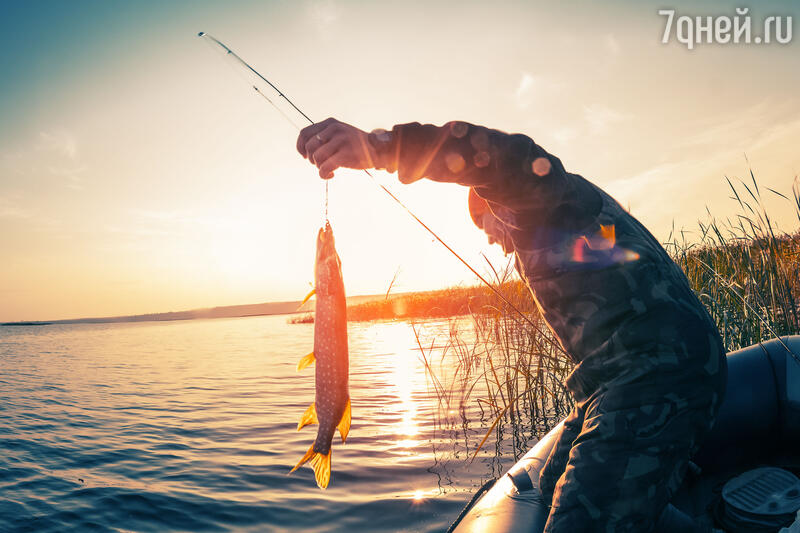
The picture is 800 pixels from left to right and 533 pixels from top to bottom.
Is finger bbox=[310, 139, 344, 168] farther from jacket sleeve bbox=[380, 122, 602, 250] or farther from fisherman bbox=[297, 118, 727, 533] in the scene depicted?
jacket sleeve bbox=[380, 122, 602, 250]

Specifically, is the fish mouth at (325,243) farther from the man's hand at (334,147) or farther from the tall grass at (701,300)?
the tall grass at (701,300)

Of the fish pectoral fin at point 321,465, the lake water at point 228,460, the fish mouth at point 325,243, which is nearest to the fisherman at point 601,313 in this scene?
the fish mouth at point 325,243

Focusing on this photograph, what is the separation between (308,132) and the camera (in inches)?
76.3

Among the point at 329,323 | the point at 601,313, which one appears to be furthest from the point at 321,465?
the point at 601,313

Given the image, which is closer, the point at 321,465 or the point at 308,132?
the point at 308,132

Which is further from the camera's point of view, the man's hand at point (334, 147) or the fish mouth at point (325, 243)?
the fish mouth at point (325, 243)

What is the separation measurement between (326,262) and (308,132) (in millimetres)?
813

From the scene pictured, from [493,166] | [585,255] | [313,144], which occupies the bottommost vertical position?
[585,255]

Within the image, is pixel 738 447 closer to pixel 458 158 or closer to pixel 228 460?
pixel 458 158

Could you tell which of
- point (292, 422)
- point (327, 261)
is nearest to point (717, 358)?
point (327, 261)

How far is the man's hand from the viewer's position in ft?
6.14

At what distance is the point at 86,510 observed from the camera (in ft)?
15.4

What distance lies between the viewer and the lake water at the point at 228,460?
4457 mm

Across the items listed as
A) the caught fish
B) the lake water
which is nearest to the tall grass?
the lake water
